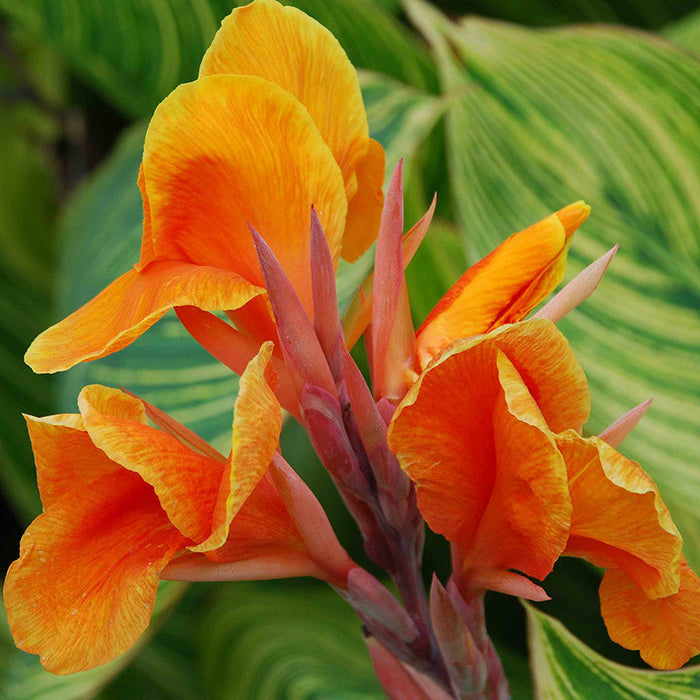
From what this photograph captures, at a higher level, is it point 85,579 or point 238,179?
point 238,179

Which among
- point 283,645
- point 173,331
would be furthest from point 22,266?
point 283,645

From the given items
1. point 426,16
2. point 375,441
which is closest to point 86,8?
point 426,16

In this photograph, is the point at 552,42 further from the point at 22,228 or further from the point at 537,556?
the point at 22,228

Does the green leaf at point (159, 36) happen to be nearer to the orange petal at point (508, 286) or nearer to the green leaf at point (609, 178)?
the green leaf at point (609, 178)

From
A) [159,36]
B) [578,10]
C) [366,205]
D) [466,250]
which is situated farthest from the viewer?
[578,10]

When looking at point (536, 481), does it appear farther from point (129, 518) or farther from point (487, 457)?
point (129, 518)

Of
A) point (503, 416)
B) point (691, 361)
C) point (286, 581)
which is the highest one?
point (503, 416)

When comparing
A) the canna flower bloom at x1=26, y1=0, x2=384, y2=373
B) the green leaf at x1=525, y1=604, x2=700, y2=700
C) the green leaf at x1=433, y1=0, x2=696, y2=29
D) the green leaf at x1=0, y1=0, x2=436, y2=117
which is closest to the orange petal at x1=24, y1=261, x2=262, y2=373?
the canna flower bloom at x1=26, y1=0, x2=384, y2=373
